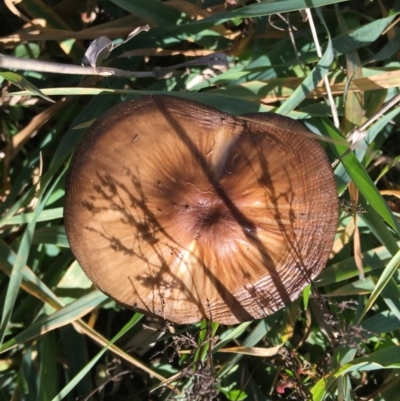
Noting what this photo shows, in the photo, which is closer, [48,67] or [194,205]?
[48,67]

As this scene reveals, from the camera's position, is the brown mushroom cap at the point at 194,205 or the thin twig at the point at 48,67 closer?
the thin twig at the point at 48,67

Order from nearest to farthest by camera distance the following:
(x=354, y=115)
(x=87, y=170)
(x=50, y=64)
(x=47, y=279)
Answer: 1. (x=50, y=64)
2. (x=87, y=170)
3. (x=354, y=115)
4. (x=47, y=279)

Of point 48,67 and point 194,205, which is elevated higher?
point 48,67

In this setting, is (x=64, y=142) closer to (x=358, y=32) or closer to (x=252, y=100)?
(x=252, y=100)

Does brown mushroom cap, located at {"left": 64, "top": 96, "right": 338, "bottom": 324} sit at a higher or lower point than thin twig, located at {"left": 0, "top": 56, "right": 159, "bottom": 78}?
lower

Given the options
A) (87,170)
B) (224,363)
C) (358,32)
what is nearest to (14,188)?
Result: (87,170)

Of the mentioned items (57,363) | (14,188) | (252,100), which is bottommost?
(57,363)

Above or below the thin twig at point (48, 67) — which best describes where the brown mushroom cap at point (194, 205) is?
below

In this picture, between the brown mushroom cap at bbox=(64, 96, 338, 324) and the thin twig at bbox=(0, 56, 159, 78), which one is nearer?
the thin twig at bbox=(0, 56, 159, 78)
